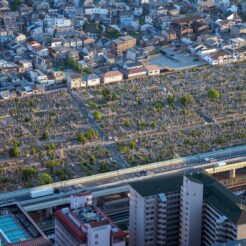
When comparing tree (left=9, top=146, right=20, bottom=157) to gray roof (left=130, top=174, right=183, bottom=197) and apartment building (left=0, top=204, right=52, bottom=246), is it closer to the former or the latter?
apartment building (left=0, top=204, right=52, bottom=246)

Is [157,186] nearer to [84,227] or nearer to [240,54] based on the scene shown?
[84,227]

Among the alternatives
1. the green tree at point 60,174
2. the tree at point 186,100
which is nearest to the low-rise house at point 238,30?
the tree at point 186,100

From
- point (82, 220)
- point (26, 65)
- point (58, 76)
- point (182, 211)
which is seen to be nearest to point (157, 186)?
point (182, 211)

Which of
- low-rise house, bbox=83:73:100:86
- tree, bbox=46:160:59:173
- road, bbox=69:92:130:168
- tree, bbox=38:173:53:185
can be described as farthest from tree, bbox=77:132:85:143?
low-rise house, bbox=83:73:100:86

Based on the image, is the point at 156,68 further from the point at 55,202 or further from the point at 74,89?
the point at 55,202

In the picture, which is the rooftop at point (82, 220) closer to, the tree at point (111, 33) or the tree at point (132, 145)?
Answer: the tree at point (132, 145)

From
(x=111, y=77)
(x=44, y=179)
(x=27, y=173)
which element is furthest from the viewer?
Answer: (x=111, y=77)

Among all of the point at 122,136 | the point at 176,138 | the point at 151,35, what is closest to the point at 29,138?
the point at 122,136
